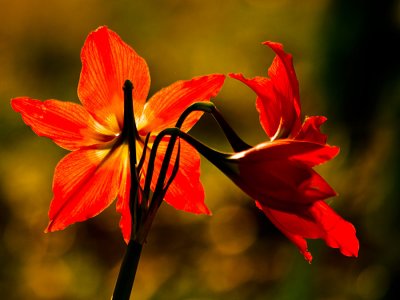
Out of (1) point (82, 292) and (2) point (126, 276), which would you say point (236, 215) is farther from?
(2) point (126, 276)

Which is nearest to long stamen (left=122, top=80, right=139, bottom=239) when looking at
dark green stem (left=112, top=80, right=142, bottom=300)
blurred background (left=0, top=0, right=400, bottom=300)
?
dark green stem (left=112, top=80, right=142, bottom=300)

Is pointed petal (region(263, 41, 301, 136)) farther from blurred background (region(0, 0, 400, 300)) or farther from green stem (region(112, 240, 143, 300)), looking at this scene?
blurred background (region(0, 0, 400, 300))

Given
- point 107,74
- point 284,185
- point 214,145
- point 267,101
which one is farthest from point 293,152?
point 214,145

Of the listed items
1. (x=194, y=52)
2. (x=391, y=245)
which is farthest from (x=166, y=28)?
(x=391, y=245)

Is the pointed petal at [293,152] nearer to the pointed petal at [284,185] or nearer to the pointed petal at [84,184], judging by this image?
the pointed petal at [284,185]

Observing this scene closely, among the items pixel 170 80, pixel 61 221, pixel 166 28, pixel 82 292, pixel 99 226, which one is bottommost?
Answer: pixel 82 292

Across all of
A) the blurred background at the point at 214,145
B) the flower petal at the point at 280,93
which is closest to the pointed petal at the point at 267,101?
the flower petal at the point at 280,93
